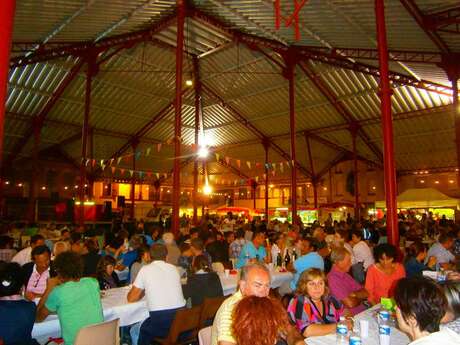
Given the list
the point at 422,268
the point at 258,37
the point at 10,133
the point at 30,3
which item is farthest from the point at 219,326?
the point at 10,133

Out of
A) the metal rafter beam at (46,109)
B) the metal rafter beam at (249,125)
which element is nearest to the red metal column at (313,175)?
the metal rafter beam at (249,125)

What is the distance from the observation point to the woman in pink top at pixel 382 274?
4281mm

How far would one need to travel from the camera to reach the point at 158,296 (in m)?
3.89

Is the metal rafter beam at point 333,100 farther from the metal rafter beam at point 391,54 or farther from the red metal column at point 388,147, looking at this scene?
the red metal column at point 388,147

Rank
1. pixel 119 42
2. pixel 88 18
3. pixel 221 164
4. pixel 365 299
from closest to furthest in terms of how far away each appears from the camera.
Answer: pixel 365 299, pixel 88 18, pixel 119 42, pixel 221 164

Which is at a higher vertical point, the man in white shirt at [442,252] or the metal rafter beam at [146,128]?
the metal rafter beam at [146,128]

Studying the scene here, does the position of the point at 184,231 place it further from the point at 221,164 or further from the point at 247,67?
the point at 221,164

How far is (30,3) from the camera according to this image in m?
9.51

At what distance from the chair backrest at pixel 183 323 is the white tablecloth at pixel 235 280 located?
5.58 feet

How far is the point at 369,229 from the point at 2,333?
11.0 meters

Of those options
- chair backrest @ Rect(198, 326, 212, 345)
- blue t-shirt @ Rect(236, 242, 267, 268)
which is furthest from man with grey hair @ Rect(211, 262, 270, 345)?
blue t-shirt @ Rect(236, 242, 267, 268)

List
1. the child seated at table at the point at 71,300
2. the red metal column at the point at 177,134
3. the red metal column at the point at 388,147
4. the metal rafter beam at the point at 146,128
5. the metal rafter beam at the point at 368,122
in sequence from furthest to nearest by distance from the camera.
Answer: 1. the metal rafter beam at the point at 146,128
2. the metal rafter beam at the point at 368,122
3. the red metal column at the point at 177,134
4. the red metal column at the point at 388,147
5. the child seated at table at the point at 71,300

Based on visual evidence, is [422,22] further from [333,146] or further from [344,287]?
[333,146]

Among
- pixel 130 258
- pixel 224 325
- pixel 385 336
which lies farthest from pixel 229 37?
pixel 224 325
